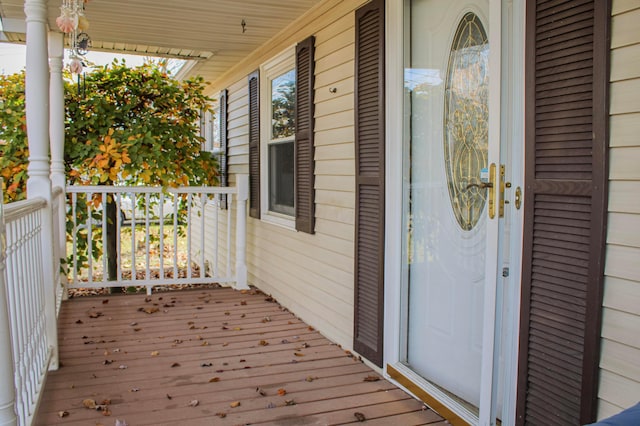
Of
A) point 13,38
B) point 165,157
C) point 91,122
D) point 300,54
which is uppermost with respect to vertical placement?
point 13,38

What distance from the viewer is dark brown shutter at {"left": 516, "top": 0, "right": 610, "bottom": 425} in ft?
6.03

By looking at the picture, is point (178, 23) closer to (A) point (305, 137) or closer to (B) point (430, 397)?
(A) point (305, 137)

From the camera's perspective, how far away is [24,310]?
2553 millimetres

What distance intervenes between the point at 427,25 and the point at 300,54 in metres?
1.80

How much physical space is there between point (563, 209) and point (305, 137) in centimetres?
278

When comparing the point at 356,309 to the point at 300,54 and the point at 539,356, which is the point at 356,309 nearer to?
the point at 539,356

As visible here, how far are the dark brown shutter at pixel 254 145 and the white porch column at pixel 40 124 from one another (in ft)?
8.94

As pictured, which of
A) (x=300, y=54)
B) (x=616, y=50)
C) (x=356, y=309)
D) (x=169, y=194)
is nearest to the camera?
(x=616, y=50)

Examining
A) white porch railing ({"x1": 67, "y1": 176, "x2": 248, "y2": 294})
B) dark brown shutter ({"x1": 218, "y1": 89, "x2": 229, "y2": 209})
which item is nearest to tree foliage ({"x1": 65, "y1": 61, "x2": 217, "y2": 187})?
white porch railing ({"x1": 67, "y1": 176, "x2": 248, "y2": 294})

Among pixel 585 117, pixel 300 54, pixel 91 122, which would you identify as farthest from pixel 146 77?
pixel 585 117

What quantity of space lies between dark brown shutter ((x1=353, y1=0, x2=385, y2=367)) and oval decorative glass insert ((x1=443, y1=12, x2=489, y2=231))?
1.89ft

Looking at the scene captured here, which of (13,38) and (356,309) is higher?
(13,38)

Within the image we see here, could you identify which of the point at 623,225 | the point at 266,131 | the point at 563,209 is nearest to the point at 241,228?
the point at 266,131

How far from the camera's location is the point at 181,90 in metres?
6.82
